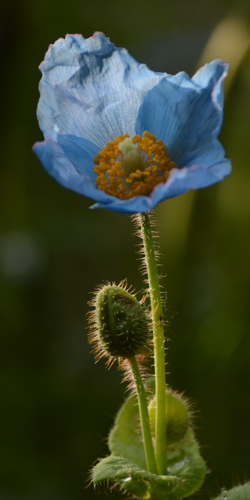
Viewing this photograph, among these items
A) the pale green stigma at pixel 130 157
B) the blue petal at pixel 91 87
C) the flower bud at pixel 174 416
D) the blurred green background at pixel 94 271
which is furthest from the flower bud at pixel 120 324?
the blurred green background at pixel 94 271

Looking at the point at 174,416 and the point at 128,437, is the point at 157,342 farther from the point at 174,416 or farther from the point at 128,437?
the point at 128,437

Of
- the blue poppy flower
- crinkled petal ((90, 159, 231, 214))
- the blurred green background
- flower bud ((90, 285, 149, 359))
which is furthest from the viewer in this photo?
the blurred green background

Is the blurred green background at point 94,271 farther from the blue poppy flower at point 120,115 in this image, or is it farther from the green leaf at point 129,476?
the blue poppy flower at point 120,115

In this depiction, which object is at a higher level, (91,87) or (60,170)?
(91,87)

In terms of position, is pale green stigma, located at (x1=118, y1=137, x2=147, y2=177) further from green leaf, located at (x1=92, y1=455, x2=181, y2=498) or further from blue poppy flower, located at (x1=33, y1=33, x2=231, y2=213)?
green leaf, located at (x1=92, y1=455, x2=181, y2=498)

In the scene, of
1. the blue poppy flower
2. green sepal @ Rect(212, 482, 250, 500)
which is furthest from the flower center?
green sepal @ Rect(212, 482, 250, 500)

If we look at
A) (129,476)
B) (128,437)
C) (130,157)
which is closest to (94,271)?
(128,437)

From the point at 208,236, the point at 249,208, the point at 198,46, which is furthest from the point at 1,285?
the point at 198,46
